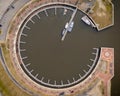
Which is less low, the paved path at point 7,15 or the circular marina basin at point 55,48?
the paved path at point 7,15

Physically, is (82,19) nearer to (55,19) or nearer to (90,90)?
(55,19)

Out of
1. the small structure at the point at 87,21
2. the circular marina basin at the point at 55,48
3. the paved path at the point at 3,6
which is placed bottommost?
the circular marina basin at the point at 55,48

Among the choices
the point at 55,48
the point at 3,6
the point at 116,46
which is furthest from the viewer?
the point at 116,46

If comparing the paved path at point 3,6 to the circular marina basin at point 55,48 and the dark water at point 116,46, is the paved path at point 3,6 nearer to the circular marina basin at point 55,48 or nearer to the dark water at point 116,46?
the circular marina basin at point 55,48

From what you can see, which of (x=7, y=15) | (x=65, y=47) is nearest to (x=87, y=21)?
(x=65, y=47)

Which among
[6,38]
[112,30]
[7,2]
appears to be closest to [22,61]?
[6,38]

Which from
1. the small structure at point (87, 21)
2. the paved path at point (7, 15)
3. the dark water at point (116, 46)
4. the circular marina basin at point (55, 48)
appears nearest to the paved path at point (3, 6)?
the paved path at point (7, 15)

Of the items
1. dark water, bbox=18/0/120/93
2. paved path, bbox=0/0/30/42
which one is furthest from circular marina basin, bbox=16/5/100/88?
paved path, bbox=0/0/30/42

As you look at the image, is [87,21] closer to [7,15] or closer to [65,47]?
[65,47]
